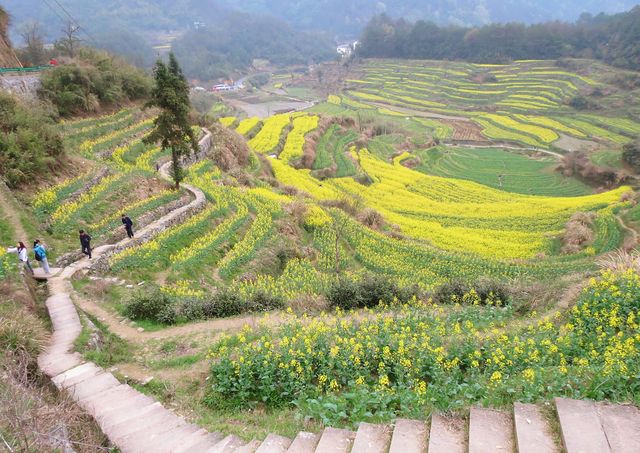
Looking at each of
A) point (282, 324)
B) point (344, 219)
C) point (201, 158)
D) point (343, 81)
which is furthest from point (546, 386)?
point (343, 81)

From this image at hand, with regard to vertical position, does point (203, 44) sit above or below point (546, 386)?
above

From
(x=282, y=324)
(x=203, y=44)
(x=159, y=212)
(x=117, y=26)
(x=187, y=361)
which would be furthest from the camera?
(x=117, y=26)

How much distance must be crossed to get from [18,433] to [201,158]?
2881 centimetres

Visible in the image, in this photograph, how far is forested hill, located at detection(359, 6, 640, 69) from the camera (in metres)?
95.2

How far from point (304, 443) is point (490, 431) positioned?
232 cm

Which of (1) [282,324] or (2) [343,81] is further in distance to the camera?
(2) [343,81]

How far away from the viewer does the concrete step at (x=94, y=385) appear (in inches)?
272

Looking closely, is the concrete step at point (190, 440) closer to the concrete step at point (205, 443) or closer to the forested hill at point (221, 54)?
the concrete step at point (205, 443)

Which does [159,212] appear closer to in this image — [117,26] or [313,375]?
[313,375]

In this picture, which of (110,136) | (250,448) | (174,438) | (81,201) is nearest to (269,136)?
(110,136)

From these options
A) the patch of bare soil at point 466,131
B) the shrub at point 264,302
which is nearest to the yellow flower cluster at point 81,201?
the shrub at point 264,302

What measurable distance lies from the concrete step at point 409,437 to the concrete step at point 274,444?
144 centimetres

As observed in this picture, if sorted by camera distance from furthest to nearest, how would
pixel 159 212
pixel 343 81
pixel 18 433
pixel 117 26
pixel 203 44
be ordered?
pixel 117 26 → pixel 203 44 → pixel 343 81 → pixel 159 212 → pixel 18 433

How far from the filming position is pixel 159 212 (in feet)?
61.5
